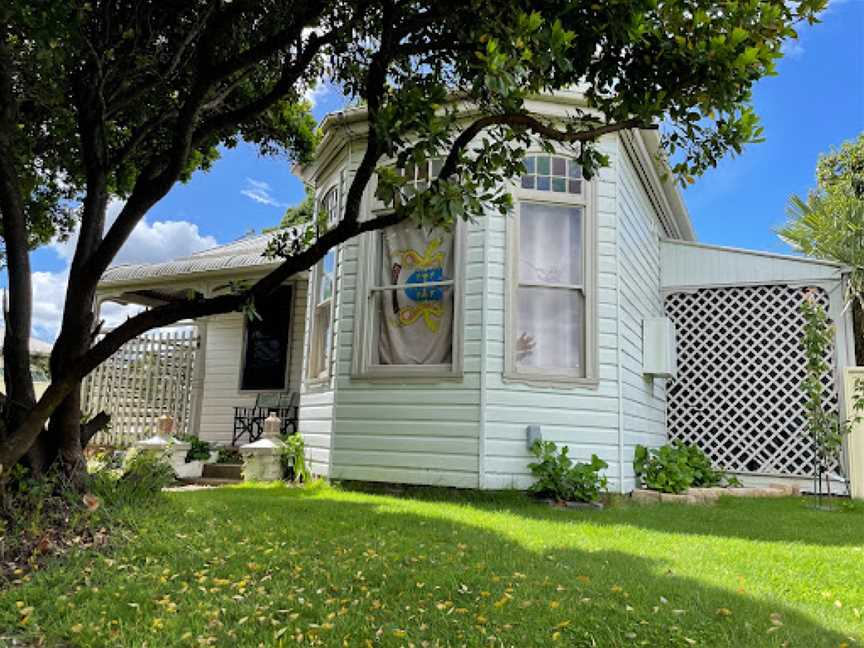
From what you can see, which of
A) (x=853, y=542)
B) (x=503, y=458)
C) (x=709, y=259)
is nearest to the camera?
(x=853, y=542)

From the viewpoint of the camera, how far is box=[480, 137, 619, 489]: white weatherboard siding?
612cm

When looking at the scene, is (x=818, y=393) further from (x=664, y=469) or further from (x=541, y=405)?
(x=541, y=405)

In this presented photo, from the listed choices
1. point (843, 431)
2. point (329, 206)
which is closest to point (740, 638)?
point (843, 431)

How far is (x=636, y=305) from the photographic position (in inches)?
296

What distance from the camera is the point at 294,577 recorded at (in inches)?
133

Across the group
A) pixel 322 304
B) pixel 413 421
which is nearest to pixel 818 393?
pixel 413 421

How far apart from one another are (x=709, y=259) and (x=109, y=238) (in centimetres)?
740

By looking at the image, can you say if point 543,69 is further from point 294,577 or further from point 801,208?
point 801,208

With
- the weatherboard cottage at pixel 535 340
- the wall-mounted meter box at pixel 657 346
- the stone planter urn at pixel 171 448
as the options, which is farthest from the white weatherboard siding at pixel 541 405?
the stone planter urn at pixel 171 448

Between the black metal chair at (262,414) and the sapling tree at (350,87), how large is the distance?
5180 mm

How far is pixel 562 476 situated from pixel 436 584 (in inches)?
117

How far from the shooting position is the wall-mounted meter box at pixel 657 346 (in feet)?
A: 25.1

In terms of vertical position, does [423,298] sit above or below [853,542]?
above

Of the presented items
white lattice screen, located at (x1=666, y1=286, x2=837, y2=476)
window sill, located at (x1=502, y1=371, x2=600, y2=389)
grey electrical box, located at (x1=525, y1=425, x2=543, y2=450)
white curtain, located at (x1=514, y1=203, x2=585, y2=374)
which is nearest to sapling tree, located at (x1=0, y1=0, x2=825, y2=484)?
white curtain, located at (x1=514, y1=203, x2=585, y2=374)
